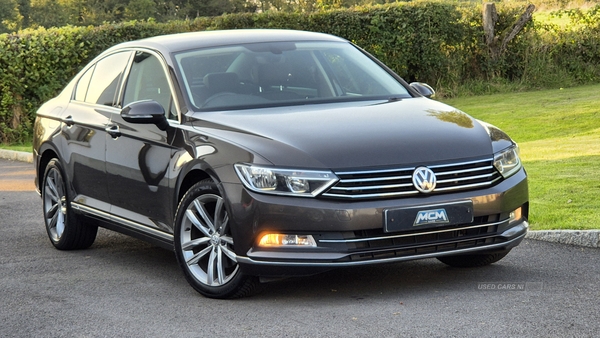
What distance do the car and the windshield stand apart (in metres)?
0.01

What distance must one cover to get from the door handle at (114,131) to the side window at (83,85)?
98cm

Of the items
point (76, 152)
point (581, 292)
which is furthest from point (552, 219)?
point (76, 152)

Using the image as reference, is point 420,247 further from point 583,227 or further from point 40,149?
point 40,149

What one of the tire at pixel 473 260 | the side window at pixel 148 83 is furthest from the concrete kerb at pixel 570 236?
the side window at pixel 148 83

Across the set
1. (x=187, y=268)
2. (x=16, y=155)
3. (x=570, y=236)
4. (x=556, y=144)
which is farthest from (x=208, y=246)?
(x=16, y=155)

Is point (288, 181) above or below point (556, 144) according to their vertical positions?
above

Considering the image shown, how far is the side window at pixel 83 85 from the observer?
8.55 meters

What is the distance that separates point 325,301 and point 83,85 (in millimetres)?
3444

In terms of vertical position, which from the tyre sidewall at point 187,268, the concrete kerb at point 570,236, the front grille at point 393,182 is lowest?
the concrete kerb at point 570,236

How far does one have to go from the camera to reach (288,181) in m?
5.89

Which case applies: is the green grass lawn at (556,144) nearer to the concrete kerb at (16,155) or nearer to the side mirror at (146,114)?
the side mirror at (146,114)

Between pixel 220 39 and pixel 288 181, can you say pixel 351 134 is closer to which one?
pixel 288 181

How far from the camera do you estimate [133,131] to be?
7312 millimetres

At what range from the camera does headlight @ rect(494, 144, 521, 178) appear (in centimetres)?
629
